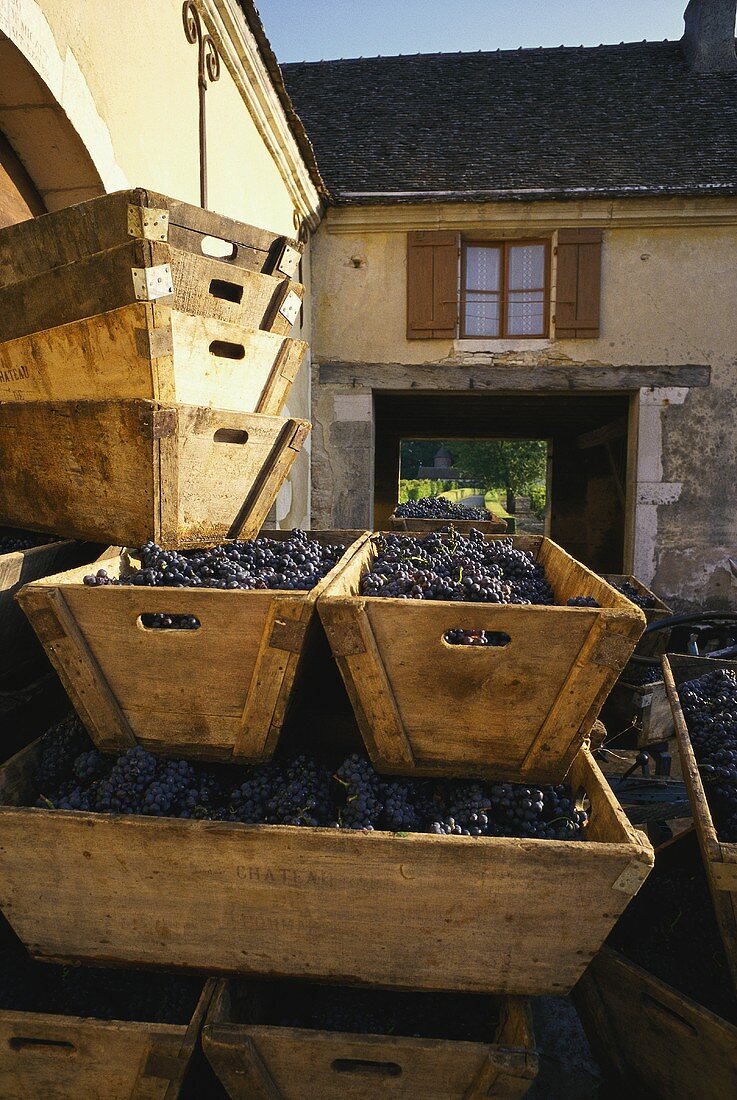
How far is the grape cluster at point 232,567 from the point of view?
1.83m

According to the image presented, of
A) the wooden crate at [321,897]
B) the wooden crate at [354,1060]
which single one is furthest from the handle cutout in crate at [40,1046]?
the wooden crate at [354,1060]

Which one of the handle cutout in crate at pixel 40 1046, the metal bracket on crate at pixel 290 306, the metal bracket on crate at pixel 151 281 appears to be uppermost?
the metal bracket on crate at pixel 290 306

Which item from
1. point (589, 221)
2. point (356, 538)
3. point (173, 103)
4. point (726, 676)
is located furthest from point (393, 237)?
point (726, 676)

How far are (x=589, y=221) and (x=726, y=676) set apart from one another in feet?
21.5

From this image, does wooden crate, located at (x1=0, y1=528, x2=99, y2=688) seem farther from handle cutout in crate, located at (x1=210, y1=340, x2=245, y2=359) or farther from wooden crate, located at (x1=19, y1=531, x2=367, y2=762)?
handle cutout in crate, located at (x1=210, y1=340, x2=245, y2=359)

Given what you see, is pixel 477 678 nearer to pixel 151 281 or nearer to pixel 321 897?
pixel 321 897

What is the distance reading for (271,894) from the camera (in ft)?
5.16

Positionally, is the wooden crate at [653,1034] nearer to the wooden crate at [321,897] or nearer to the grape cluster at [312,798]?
the wooden crate at [321,897]

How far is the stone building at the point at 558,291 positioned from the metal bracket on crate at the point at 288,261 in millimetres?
5474

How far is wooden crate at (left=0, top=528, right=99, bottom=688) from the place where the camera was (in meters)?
1.90

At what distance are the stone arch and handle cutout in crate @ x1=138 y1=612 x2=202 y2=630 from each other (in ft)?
8.17

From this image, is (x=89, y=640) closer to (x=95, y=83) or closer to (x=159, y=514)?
(x=159, y=514)

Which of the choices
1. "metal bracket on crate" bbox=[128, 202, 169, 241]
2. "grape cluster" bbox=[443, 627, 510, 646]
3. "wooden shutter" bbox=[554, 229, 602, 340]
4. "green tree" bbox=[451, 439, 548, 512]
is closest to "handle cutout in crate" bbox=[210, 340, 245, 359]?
"metal bracket on crate" bbox=[128, 202, 169, 241]

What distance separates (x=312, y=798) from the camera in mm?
1681
